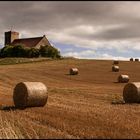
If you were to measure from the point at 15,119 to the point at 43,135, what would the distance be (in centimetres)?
319

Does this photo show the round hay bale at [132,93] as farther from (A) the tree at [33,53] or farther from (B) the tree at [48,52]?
(A) the tree at [33,53]

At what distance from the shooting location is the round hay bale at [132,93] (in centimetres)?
2081

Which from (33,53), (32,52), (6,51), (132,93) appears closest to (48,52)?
(33,53)

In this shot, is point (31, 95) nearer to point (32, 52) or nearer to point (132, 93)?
point (132, 93)

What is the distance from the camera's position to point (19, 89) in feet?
60.8

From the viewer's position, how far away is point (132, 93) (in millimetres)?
21094

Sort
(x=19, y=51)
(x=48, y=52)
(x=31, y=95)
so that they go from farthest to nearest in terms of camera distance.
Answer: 1. (x=19, y=51)
2. (x=48, y=52)
3. (x=31, y=95)

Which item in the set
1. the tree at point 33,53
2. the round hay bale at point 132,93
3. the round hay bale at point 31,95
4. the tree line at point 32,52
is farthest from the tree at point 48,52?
the round hay bale at point 31,95

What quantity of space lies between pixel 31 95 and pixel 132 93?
6208 millimetres

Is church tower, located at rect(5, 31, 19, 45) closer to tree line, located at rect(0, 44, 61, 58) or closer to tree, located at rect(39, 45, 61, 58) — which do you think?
tree line, located at rect(0, 44, 61, 58)

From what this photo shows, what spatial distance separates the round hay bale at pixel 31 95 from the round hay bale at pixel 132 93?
542 centimetres

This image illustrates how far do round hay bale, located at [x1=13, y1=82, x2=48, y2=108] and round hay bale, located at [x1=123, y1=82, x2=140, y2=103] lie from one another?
5.42 metres

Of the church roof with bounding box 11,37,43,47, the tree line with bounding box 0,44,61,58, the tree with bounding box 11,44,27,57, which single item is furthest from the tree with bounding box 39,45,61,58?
the church roof with bounding box 11,37,43,47

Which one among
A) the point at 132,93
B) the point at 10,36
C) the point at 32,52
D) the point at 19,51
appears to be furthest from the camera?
the point at 10,36
